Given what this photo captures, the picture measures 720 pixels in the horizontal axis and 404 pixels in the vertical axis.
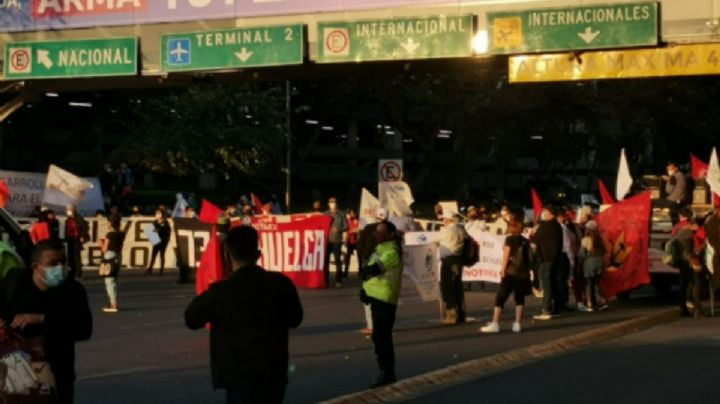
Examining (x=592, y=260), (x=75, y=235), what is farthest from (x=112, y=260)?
(x=75, y=235)

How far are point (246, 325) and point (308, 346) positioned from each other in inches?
368

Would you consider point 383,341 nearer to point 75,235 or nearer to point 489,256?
point 489,256

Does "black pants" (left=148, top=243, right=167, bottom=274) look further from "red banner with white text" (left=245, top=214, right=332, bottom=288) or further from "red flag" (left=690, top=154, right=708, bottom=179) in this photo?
"red flag" (left=690, top=154, right=708, bottom=179)

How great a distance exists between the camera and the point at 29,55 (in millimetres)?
25688

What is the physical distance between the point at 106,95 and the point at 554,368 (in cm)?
4105

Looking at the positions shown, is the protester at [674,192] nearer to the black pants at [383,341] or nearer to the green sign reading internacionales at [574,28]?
the green sign reading internacionales at [574,28]

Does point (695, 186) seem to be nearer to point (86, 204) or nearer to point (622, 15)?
point (622, 15)

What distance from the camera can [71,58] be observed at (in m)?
25.3

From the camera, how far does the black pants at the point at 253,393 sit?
7980 mm

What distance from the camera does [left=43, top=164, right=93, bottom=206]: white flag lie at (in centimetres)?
3472

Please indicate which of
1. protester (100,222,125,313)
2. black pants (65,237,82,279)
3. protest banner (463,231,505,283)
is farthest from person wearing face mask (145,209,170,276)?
protest banner (463,231,505,283)

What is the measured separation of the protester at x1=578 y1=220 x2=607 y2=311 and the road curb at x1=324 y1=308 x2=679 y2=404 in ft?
7.81

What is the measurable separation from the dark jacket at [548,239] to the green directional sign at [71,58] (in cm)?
749

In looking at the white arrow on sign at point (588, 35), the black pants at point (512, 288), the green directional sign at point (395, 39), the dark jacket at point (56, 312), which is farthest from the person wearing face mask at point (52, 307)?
the green directional sign at point (395, 39)
